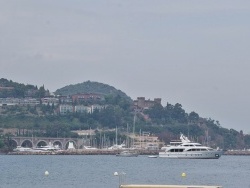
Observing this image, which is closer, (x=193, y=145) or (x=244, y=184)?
(x=244, y=184)

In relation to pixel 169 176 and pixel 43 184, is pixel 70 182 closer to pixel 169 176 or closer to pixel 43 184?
pixel 43 184

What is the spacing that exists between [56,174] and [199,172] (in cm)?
1722

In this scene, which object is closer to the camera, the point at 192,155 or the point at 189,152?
→ the point at 192,155

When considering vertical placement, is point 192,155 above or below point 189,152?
below

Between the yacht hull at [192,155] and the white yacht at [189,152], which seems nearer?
the yacht hull at [192,155]

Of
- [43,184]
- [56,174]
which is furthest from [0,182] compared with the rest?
[56,174]

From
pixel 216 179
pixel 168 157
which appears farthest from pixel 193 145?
pixel 216 179

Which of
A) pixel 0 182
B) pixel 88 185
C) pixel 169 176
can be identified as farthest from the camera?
pixel 169 176

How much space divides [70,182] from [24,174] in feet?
62.8

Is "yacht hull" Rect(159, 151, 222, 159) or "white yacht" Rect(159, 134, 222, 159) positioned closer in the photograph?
"yacht hull" Rect(159, 151, 222, 159)

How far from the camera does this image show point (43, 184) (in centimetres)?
10075

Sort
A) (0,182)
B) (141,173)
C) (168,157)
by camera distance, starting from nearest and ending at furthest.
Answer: (0,182), (141,173), (168,157)

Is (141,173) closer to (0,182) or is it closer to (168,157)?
(0,182)

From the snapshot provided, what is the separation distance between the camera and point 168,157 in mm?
191875
